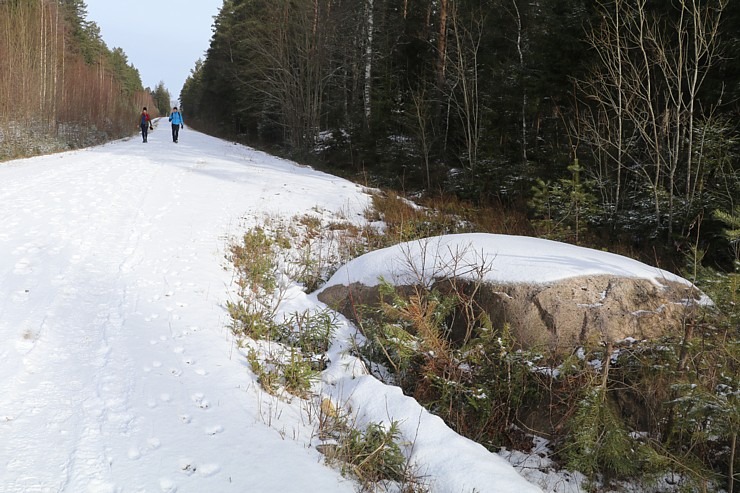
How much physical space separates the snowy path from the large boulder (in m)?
2.27

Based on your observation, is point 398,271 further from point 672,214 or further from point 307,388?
point 672,214

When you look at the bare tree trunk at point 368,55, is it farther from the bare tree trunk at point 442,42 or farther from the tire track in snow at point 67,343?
the tire track in snow at point 67,343

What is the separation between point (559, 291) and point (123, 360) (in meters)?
4.38

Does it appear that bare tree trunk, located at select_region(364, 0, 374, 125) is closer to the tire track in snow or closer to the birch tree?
the birch tree

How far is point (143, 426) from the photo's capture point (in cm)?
315

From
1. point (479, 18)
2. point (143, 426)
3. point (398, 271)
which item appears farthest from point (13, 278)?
point (479, 18)

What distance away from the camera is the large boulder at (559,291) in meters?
4.59

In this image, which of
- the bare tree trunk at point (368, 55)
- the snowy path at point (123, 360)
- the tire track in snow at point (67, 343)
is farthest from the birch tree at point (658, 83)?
the bare tree trunk at point (368, 55)

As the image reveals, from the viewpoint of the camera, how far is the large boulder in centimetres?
459

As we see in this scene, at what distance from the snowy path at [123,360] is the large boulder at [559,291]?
7.45ft

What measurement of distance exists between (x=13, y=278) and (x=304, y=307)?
11.2ft

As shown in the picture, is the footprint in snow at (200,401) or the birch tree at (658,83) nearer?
the footprint in snow at (200,401)

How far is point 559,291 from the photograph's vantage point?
4738 millimetres

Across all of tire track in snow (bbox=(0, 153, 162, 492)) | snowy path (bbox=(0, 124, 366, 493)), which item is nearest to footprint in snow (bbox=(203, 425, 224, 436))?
snowy path (bbox=(0, 124, 366, 493))
